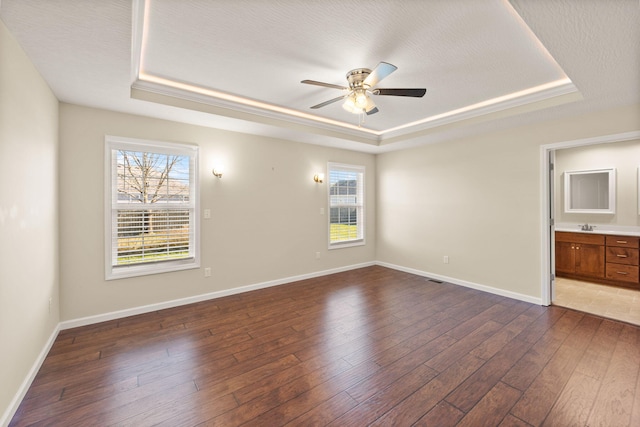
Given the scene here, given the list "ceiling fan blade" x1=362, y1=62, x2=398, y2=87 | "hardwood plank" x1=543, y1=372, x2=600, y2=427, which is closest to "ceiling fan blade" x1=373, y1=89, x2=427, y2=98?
"ceiling fan blade" x1=362, y1=62, x2=398, y2=87

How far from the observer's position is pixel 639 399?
1901 mm

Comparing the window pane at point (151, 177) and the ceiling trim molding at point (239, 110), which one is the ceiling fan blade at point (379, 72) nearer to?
the ceiling trim molding at point (239, 110)

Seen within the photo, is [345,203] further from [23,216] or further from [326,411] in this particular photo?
[23,216]

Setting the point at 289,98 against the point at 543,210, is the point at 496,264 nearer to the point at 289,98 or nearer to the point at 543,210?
the point at 543,210

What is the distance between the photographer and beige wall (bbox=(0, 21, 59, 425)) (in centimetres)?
172

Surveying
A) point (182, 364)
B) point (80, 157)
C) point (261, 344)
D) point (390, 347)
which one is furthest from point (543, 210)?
point (80, 157)

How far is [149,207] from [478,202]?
4737 millimetres

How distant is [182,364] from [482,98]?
430cm

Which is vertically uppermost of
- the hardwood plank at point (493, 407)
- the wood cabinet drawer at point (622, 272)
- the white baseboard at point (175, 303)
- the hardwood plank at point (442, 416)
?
the wood cabinet drawer at point (622, 272)

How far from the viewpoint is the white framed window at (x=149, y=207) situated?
3246mm

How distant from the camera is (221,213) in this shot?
3.99 m

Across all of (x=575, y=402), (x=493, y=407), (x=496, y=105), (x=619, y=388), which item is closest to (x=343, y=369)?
(x=493, y=407)

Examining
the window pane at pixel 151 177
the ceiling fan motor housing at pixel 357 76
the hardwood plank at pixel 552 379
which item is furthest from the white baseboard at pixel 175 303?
the hardwood plank at pixel 552 379

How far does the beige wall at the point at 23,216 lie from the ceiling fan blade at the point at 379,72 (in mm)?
2443
